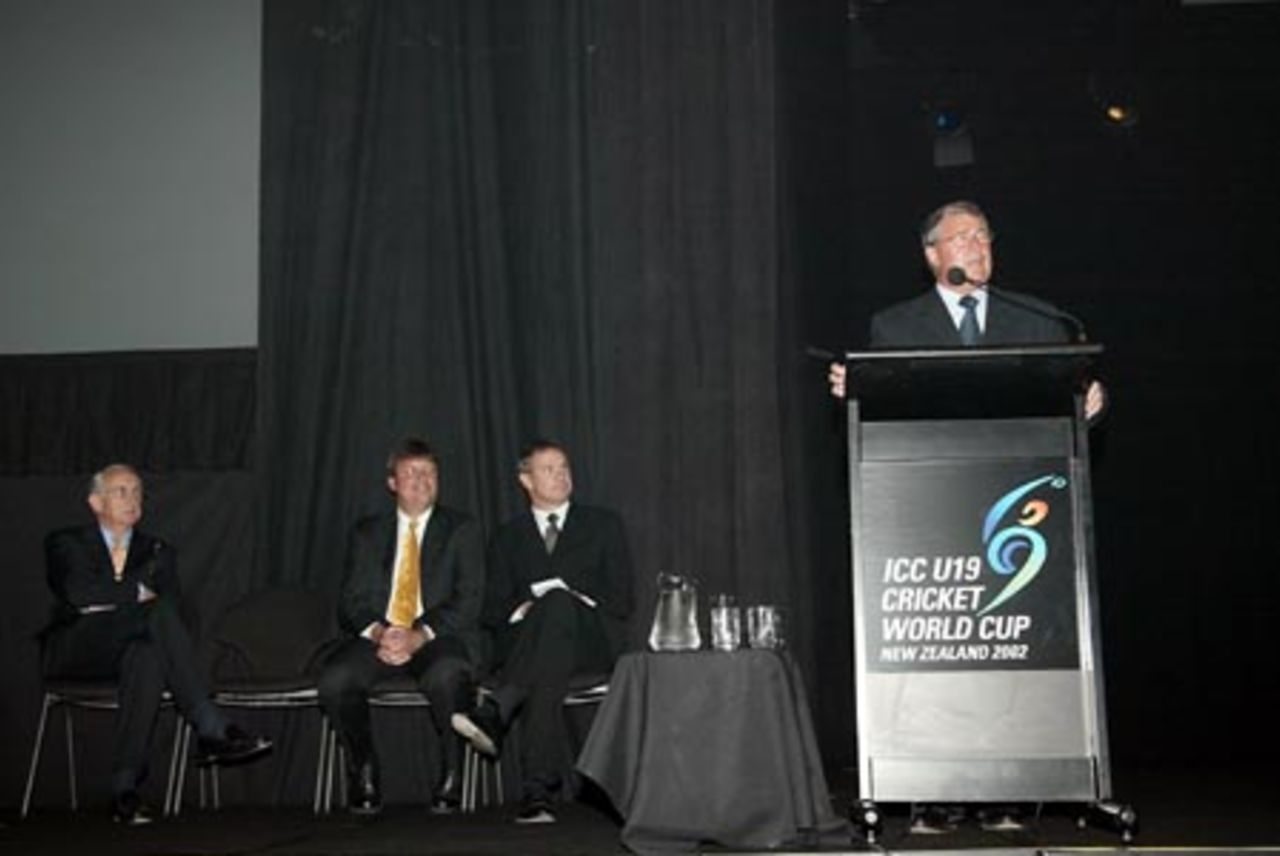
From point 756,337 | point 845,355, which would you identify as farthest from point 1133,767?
point 845,355

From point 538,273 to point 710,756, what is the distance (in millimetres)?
2815

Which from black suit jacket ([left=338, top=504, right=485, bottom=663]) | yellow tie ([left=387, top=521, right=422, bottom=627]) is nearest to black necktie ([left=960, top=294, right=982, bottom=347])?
black suit jacket ([left=338, top=504, right=485, bottom=663])

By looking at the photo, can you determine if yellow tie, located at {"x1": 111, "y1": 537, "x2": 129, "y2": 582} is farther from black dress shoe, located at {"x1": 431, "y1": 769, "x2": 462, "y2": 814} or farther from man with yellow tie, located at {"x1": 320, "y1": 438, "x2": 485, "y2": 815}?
black dress shoe, located at {"x1": 431, "y1": 769, "x2": 462, "y2": 814}

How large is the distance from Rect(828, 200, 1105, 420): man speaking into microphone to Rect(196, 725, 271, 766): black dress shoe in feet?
8.11

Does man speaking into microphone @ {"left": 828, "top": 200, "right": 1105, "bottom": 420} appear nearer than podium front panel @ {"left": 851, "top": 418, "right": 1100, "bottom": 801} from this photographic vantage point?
No

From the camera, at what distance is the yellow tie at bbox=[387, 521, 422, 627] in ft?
19.2

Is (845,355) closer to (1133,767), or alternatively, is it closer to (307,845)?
(307,845)

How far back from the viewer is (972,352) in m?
3.77

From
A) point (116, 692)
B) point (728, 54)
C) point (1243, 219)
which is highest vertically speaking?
point (728, 54)

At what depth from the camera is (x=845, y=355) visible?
3.75 metres

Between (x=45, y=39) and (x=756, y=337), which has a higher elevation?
(x=45, y=39)

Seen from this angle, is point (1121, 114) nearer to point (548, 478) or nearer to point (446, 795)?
point (548, 478)

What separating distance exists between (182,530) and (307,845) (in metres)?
2.33

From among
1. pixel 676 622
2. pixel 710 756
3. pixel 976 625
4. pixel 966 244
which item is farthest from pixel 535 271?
pixel 976 625
